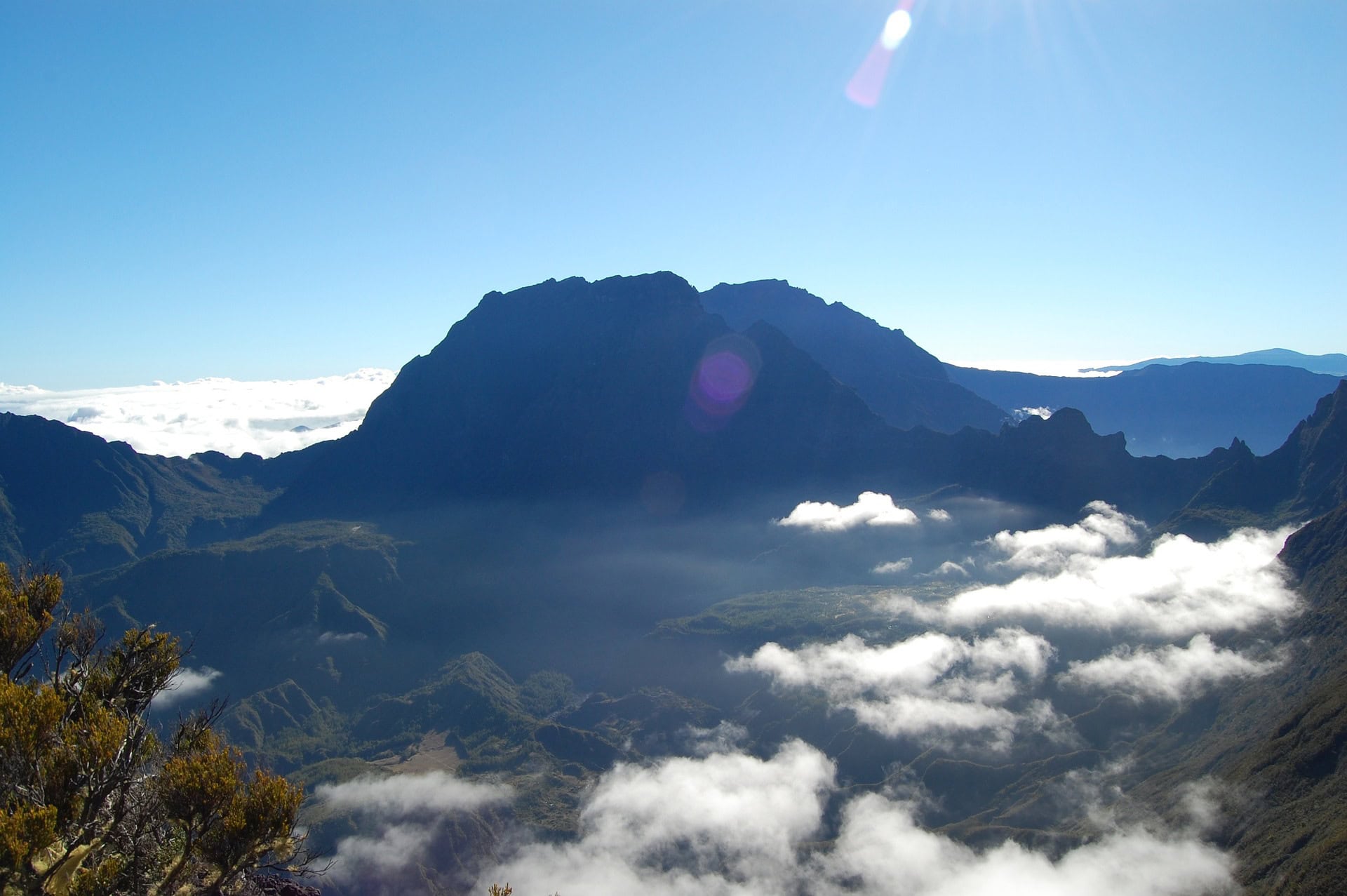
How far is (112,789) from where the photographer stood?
25609 millimetres

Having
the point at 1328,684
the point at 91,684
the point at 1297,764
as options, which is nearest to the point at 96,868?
the point at 91,684

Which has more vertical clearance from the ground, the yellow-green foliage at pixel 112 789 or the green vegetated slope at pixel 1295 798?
the yellow-green foliage at pixel 112 789

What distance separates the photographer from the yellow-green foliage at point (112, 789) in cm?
2292

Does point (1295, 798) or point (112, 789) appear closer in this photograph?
point (112, 789)

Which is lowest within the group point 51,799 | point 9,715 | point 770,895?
point 770,895

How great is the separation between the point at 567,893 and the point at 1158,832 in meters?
154

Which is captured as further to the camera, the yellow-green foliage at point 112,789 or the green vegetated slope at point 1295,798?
the green vegetated slope at point 1295,798

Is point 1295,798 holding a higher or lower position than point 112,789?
lower

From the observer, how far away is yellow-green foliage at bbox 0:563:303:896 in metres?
22.9

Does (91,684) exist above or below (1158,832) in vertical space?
above

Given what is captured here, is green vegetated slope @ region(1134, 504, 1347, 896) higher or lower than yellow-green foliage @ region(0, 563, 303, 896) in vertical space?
lower

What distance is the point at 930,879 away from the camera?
7638 inches

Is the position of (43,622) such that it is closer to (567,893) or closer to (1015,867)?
(567,893)

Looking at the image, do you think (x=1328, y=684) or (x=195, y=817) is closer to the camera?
(x=195, y=817)
